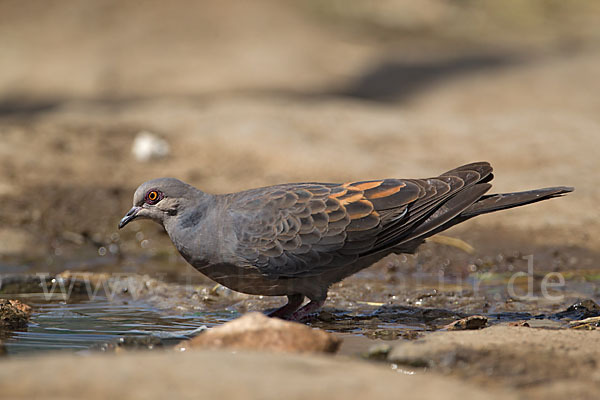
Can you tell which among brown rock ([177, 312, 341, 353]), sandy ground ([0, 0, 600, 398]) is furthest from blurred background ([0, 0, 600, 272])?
brown rock ([177, 312, 341, 353])

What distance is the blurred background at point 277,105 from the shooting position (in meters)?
8.11

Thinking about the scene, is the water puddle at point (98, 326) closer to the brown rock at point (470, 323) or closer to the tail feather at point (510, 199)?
→ the brown rock at point (470, 323)

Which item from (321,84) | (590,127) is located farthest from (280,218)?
(321,84)

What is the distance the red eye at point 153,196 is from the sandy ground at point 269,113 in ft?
7.09

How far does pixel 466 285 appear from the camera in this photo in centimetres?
668

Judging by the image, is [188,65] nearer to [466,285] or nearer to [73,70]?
[73,70]

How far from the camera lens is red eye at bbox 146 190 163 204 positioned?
5.45 metres

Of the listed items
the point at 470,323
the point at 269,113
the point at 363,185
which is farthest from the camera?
the point at 269,113

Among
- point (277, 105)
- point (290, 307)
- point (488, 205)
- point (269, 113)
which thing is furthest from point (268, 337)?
point (277, 105)

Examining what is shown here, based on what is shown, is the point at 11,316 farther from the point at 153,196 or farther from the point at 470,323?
the point at 470,323

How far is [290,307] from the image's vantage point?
5684mm

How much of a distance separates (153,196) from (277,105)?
6241 millimetres

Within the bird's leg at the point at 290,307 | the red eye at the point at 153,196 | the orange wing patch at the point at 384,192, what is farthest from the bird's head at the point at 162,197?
the orange wing patch at the point at 384,192

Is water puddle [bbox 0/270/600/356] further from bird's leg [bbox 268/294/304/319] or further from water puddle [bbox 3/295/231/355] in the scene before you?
bird's leg [bbox 268/294/304/319]
